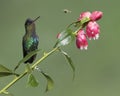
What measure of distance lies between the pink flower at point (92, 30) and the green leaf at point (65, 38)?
0.10 feet

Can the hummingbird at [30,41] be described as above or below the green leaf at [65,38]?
above

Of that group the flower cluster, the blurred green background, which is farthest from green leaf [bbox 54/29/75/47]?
the blurred green background

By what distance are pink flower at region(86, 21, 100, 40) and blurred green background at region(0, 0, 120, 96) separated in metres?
1.89

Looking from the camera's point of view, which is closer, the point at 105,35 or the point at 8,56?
the point at 8,56

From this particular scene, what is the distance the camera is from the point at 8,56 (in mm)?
2850

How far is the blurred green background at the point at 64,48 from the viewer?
2752 millimetres

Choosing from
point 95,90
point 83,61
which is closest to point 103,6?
point 83,61

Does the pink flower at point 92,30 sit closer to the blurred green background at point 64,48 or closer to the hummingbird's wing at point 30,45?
the hummingbird's wing at point 30,45

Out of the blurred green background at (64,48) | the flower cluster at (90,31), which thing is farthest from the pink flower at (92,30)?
the blurred green background at (64,48)

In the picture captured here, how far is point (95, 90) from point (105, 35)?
1.59 ft

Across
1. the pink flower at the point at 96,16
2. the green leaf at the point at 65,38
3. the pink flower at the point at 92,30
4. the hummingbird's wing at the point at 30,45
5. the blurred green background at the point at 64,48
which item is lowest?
the pink flower at the point at 92,30

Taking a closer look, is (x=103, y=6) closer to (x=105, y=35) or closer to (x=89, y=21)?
(x=105, y=35)

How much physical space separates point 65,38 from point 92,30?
5cm

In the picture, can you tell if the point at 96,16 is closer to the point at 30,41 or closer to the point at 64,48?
the point at 30,41
